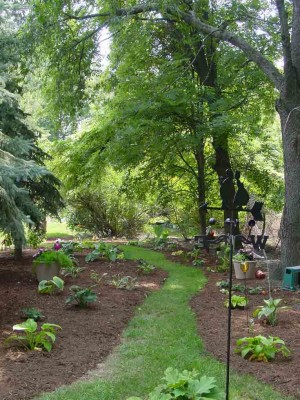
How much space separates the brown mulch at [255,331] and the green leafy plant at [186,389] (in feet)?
2.58

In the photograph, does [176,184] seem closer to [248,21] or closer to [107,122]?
[107,122]

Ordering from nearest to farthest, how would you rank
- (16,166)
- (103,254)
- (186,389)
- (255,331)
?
(186,389)
(255,331)
(16,166)
(103,254)

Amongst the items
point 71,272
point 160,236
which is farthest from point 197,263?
point 160,236

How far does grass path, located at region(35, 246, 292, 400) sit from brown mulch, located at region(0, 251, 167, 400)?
156mm

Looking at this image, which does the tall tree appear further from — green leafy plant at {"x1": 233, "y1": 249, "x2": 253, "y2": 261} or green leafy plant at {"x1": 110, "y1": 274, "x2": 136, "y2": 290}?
green leafy plant at {"x1": 233, "y1": 249, "x2": 253, "y2": 261}

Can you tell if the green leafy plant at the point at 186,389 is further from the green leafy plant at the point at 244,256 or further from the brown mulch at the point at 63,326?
the green leafy plant at the point at 244,256

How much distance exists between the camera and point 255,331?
15.8 ft

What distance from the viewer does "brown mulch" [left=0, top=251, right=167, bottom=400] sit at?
3590 mm

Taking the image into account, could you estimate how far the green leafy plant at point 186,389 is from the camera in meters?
2.87

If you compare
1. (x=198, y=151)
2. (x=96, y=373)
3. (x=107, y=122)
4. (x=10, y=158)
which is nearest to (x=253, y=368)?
(x=96, y=373)

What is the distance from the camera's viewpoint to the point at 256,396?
11.1ft

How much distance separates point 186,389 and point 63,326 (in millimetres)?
2361

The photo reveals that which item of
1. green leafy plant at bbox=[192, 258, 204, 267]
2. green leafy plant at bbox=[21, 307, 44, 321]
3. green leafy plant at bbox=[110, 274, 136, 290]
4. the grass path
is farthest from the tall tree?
green leafy plant at bbox=[192, 258, 204, 267]

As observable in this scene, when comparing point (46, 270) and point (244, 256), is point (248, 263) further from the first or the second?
point (46, 270)
